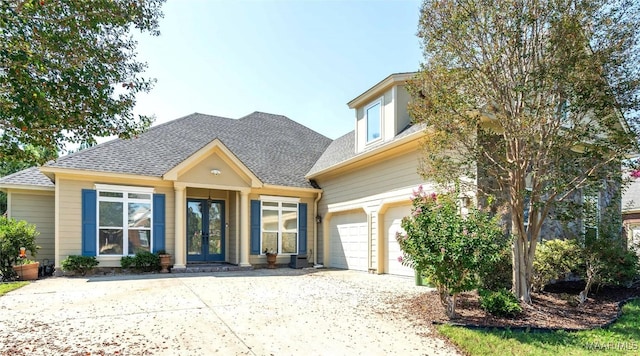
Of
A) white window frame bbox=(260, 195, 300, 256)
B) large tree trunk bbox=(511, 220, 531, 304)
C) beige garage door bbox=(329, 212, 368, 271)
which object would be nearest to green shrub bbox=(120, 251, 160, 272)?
white window frame bbox=(260, 195, 300, 256)

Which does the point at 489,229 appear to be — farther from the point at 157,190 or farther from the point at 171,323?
the point at 157,190

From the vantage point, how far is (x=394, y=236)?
10.8 m

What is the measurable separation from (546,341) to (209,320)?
453 centimetres

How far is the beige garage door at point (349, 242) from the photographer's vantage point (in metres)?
12.3

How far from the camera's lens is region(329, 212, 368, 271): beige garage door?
40.3ft

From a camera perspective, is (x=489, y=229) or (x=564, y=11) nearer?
(x=489, y=229)

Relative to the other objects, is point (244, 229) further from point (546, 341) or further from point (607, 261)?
point (607, 261)

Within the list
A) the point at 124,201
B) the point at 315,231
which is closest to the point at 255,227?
the point at 315,231

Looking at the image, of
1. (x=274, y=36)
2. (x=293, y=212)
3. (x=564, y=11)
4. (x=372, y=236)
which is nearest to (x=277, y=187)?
(x=293, y=212)

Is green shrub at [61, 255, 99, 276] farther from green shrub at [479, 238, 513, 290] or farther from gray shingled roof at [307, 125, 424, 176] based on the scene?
green shrub at [479, 238, 513, 290]

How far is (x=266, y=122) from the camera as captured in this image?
716 inches

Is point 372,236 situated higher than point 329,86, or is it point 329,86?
point 329,86

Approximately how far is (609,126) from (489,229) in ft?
9.28

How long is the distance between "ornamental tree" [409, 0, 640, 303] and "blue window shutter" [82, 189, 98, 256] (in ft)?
30.9
